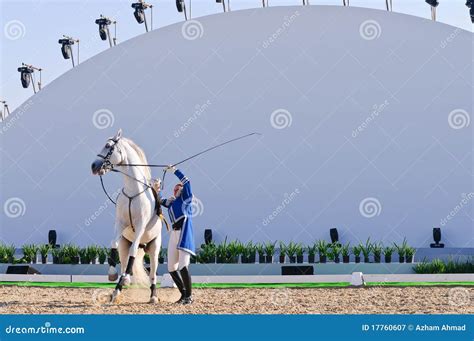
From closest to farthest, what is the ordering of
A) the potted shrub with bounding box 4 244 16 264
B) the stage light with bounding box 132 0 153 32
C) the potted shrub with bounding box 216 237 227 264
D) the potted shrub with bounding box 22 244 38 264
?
the potted shrub with bounding box 216 237 227 264, the potted shrub with bounding box 4 244 16 264, the potted shrub with bounding box 22 244 38 264, the stage light with bounding box 132 0 153 32

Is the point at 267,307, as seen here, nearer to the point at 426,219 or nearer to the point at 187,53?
the point at 426,219

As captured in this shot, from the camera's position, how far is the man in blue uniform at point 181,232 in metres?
12.4

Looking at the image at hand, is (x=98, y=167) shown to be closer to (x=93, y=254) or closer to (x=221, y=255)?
(x=221, y=255)

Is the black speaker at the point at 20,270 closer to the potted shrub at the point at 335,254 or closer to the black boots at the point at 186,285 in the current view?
the potted shrub at the point at 335,254

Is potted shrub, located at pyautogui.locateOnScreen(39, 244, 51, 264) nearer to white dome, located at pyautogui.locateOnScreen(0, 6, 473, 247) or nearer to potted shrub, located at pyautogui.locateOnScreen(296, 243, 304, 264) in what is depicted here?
white dome, located at pyautogui.locateOnScreen(0, 6, 473, 247)

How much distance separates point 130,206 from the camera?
1222 centimetres

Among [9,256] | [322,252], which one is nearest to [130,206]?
[322,252]

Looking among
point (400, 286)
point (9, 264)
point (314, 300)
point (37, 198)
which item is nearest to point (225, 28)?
point (37, 198)

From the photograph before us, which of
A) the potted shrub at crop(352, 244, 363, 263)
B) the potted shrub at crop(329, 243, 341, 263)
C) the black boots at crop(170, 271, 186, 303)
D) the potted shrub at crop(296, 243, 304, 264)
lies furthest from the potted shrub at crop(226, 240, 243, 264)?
the black boots at crop(170, 271, 186, 303)

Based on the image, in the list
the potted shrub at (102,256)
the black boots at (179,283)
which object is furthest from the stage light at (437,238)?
the black boots at (179,283)

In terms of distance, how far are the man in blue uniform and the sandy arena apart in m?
0.42

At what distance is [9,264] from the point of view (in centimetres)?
2067

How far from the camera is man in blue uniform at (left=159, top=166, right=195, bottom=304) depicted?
12.4m

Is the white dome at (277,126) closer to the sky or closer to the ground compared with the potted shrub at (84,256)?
closer to the sky
